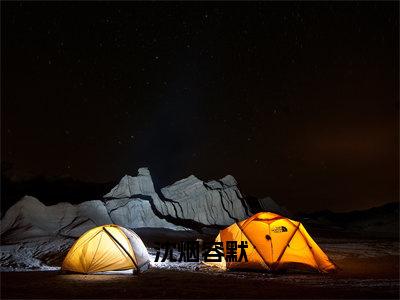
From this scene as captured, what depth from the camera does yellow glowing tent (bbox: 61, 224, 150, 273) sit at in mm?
15922

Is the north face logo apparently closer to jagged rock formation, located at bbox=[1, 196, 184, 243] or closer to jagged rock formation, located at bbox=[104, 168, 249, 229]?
jagged rock formation, located at bbox=[1, 196, 184, 243]

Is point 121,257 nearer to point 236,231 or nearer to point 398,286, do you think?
point 236,231

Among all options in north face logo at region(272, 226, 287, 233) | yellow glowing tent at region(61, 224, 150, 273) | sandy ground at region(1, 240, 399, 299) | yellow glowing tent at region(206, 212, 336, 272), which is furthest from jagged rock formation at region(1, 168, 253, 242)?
north face logo at region(272, 226, 287, 233)

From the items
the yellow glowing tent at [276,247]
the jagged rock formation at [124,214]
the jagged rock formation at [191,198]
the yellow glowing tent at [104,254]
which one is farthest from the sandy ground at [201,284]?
the jagged rock formation at [191,198]

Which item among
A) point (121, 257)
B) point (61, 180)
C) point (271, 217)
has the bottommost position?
point (121, 257)

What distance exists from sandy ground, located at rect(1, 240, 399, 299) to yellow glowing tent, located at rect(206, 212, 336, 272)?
642 mm

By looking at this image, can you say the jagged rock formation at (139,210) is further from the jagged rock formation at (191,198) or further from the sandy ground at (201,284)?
the sandy ground at (201,284)

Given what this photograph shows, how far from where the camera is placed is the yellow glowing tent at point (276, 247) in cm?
1631

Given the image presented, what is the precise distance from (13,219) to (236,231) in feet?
58.7

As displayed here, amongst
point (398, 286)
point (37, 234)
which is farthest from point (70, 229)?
point (398, 286)

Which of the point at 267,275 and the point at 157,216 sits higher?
the point at 157,216

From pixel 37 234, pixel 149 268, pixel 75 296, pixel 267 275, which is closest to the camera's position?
pixel 75 296

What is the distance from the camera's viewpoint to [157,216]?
138ft

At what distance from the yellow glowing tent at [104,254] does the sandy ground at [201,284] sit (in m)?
0.38
